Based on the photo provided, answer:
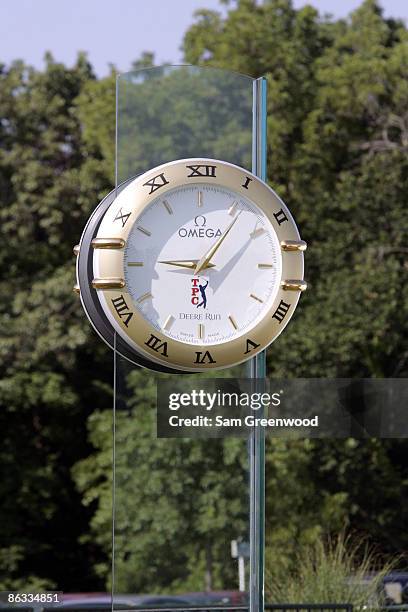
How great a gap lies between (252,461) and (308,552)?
2.56 metres

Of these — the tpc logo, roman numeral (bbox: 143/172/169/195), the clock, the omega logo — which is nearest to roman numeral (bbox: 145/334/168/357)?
the clock

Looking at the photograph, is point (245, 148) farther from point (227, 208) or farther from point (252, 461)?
point (252, 461)

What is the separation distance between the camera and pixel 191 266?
333 centimetres

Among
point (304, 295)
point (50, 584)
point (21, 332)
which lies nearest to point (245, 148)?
point (304, 295)

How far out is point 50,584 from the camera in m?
9.52

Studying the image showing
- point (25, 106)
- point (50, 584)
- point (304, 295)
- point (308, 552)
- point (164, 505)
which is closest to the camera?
point (164, 505)

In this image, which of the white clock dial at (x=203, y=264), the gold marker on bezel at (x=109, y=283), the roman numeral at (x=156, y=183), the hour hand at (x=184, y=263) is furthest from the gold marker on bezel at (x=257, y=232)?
the gold marker on bezel at (x=109, y=283)

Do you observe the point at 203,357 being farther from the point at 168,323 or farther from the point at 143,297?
the point at 143,297

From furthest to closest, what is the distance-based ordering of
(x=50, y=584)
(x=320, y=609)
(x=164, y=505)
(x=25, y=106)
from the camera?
(x=25, y=106)
(x=50, y=584)
(x=320, y=609)
(x=164, y=505)

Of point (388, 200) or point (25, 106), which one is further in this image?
point (25, 106)

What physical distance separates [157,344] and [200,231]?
1.11 ft

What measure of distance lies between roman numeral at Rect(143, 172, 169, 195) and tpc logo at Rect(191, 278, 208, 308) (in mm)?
276

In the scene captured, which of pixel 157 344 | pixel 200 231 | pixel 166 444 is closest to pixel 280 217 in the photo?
pixel 200 231

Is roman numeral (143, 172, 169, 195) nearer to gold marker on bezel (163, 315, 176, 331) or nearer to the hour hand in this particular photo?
the hour hand
